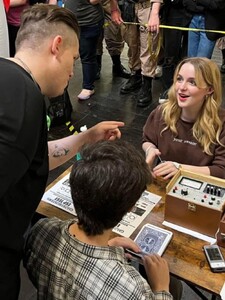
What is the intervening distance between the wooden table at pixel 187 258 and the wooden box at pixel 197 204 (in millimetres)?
54

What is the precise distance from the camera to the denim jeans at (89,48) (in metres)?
3.91

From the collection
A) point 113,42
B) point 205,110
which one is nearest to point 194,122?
point 205,110

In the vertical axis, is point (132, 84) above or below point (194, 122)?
below

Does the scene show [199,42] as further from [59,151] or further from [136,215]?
[136,215]

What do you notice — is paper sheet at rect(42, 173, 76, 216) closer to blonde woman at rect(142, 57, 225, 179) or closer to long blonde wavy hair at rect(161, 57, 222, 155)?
blonde woman at rect(142, 57, 225, 179)

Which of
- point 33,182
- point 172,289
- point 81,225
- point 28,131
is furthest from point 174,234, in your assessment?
point 28,131

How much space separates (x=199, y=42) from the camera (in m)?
3.60

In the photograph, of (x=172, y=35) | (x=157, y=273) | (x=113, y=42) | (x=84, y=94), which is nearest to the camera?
(x=157, y=273)

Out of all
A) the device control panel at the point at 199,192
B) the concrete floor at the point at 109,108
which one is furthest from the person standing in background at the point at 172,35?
the device control panel at the point at 199,192

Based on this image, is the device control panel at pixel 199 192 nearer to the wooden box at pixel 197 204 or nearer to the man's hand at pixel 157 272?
the wooden box at pixel 197 204

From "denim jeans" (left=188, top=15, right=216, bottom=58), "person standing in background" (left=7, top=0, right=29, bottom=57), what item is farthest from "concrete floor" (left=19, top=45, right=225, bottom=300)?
"person standing in background" (left=7, top=0, right=29, bottom=57)

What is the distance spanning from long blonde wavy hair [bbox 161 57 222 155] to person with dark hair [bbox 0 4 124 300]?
87cm

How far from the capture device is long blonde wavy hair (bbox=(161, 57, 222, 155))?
80.5 inches

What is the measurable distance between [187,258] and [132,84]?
3342 mm
